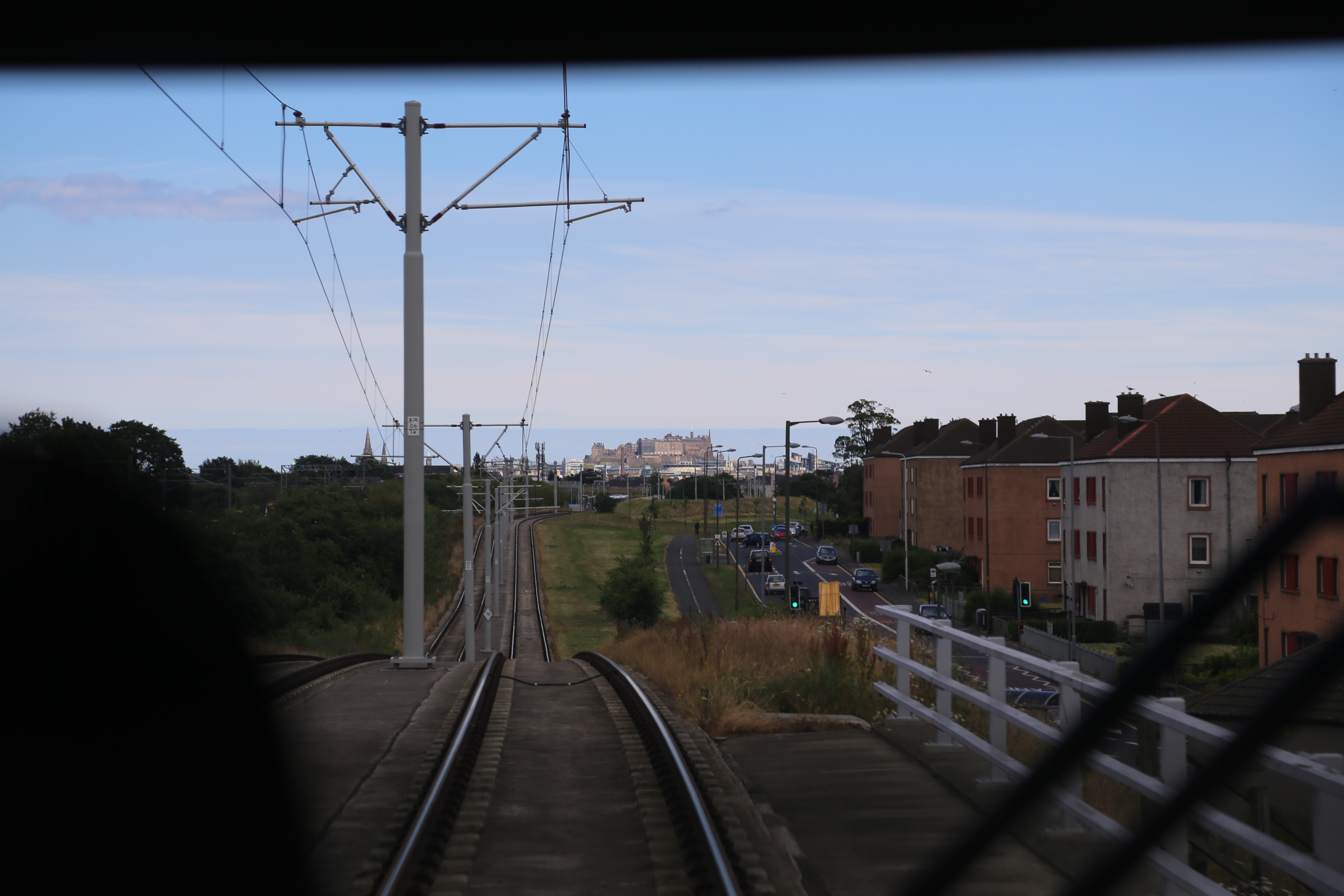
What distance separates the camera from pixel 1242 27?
7016 mm

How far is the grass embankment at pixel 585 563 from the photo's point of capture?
5822 centimetres

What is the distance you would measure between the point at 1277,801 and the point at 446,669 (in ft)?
44.6

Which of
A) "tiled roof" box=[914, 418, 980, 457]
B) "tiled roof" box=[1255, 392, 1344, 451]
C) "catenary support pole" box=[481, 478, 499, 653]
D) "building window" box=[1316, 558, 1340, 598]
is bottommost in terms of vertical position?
"catenary support pole" box=[481, 478, 499, 653]

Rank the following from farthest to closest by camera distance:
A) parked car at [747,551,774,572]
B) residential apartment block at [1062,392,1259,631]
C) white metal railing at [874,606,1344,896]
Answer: parked car at [747,551,774,572] → residential apartment block at [1062,392,1259,631] → white metal railing at [874,606,1344,896]

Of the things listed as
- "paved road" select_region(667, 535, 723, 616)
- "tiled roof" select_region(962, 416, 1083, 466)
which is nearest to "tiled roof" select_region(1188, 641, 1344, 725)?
"paved road" select_region(667, 535, 723, 616)

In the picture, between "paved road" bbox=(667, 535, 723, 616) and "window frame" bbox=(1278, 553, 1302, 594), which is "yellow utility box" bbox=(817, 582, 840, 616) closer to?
"paved road" bbox=(667, 535, 723, 616)

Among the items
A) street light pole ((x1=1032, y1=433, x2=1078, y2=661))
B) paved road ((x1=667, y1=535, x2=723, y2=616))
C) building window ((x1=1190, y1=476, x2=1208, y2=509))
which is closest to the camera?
street light pole ((x1=1032, y1=433, x2=1078, y2=661))

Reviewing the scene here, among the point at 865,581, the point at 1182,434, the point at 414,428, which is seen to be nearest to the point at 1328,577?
the point at 414,428

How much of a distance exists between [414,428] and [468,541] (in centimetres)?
1895

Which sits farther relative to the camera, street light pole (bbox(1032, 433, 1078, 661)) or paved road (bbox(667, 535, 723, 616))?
paved road (bbox(667, 535, 723, 616))

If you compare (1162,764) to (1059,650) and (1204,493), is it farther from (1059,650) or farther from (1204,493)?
(1204,493)

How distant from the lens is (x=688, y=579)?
8569cm

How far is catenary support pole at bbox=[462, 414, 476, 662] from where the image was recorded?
32906mm

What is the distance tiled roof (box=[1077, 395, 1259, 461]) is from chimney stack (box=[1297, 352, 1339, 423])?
14.4ft
